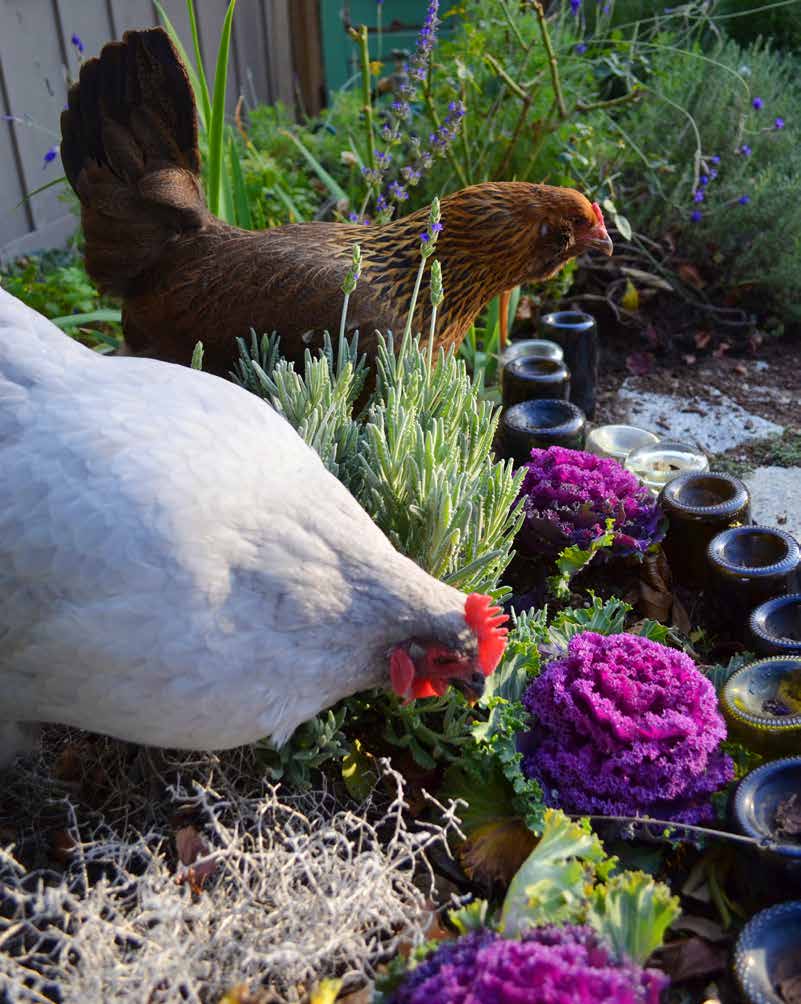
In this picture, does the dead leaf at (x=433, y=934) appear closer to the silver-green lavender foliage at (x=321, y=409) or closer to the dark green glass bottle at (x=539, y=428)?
the silver-green lavender foliage at (x=321, y=409)

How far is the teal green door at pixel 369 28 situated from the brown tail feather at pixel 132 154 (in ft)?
12.4

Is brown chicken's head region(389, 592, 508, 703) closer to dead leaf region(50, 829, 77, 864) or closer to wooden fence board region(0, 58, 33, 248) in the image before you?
dead leaf region(50, 829, 77, 864)

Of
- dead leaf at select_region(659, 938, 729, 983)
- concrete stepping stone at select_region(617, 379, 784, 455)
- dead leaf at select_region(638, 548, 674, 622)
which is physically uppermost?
dead leaf at select_region(659, 938, 729, 983)

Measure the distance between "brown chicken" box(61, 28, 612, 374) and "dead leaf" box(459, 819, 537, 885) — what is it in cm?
128

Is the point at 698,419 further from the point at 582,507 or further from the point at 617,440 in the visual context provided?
the point at 582,507

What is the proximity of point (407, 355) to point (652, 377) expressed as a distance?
5.90 feet

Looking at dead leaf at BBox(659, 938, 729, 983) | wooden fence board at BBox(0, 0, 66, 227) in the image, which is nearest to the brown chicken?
dead leaf at BBox(659, 938, 729, 983)

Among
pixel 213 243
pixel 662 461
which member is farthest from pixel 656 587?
pixel 213 243

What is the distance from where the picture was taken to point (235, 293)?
231 centimetres

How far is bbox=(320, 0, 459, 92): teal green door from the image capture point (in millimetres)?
5883

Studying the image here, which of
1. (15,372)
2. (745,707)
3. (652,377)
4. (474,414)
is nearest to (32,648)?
(15,372)

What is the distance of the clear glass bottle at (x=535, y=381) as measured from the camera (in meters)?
2.43

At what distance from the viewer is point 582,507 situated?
1.88m

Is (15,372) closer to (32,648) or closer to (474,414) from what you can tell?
(32,648)
